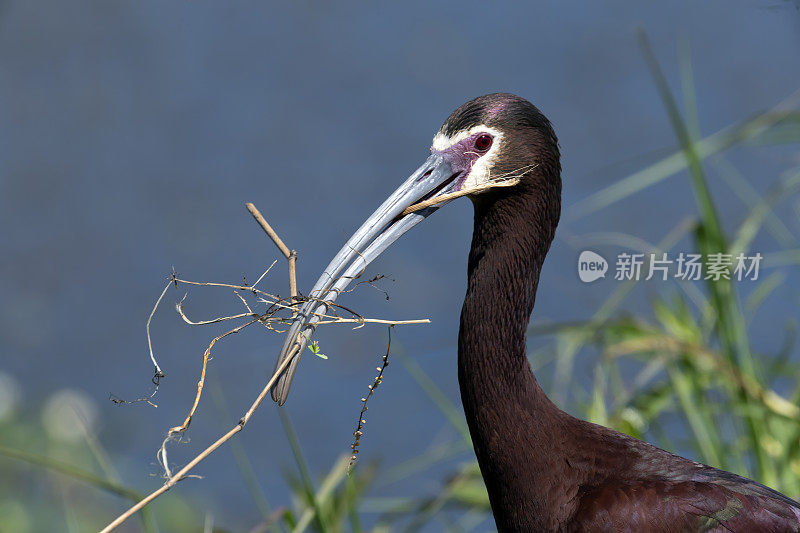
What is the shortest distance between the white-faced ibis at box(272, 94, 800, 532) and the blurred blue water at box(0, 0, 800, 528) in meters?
2.52

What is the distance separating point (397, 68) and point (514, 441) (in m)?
4.43

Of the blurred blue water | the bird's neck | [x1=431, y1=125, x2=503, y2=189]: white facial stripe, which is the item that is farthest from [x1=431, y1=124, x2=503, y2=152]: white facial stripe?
the blurred blue water

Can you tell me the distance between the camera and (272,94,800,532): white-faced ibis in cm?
221

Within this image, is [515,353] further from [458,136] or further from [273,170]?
[273,170]

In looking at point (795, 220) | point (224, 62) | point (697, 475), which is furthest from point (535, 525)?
point (224, 62)

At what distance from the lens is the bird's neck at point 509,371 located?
2252 mm

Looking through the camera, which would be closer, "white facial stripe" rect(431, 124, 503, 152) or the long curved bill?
the long curved bill

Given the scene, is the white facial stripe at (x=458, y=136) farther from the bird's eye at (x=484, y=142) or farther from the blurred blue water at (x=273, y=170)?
the blurred blue water at (x=273, y=170)

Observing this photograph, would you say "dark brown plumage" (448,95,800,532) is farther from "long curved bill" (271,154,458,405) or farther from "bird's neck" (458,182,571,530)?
"long curved bill" (271,154,458,405)

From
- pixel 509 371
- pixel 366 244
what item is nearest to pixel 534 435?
pixel 509 371

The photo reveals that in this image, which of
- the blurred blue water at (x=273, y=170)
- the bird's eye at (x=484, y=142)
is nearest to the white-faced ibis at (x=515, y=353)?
the bird's eye at (x=484, y=142)

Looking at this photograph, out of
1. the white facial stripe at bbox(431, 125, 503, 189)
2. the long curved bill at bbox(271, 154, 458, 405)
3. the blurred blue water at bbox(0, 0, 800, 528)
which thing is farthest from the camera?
the blurred blue water at bbox(0, 0, 800, 528)

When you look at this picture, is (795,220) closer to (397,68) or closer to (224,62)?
(397,68)

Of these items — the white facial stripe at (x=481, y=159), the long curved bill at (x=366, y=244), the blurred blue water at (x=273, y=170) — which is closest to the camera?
the long curved bill at (x=366, y=244)
